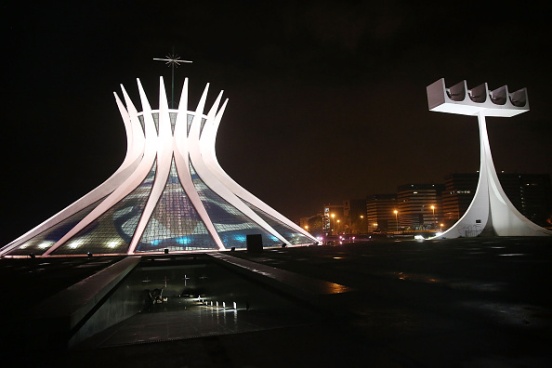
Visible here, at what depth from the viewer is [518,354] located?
2.88 metres

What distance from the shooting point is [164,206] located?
2609 centimetres

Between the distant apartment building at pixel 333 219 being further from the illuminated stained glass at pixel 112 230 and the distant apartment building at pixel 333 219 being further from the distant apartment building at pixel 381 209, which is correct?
the illuminated stained glass at pixel 112 230

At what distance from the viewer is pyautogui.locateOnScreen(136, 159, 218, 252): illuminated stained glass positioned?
23281 mm

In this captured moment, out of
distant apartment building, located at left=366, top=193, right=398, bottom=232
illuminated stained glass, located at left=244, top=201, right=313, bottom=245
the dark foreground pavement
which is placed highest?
distant apartment building, located at left=366, top=193, right=398, bottom=232

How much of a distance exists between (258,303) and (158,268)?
26.5ft

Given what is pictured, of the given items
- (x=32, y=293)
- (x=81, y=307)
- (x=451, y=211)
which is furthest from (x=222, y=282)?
(x=451, y=211)

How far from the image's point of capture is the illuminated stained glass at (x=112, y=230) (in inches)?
884

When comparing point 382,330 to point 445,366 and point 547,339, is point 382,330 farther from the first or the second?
point 547,339

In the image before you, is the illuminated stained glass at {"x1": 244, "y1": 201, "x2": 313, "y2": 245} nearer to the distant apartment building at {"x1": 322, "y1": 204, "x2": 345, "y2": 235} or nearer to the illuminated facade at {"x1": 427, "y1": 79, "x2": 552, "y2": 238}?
the illuminated facade at {"x1": 427, "y1": 79, "x2": 552, "y2": 238}

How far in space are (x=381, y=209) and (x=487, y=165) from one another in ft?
369

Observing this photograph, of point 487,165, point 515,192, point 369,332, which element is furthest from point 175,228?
point 515,192

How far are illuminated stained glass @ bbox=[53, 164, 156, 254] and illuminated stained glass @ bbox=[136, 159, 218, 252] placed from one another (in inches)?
42.8

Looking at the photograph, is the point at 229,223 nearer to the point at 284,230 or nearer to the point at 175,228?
the point at 175,228

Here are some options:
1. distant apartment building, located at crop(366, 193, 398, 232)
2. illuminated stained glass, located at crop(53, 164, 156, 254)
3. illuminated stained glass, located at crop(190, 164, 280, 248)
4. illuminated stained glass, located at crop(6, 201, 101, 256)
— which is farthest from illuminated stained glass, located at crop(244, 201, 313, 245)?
distant apartment building, located at crop(366, 193, 398, 232)
